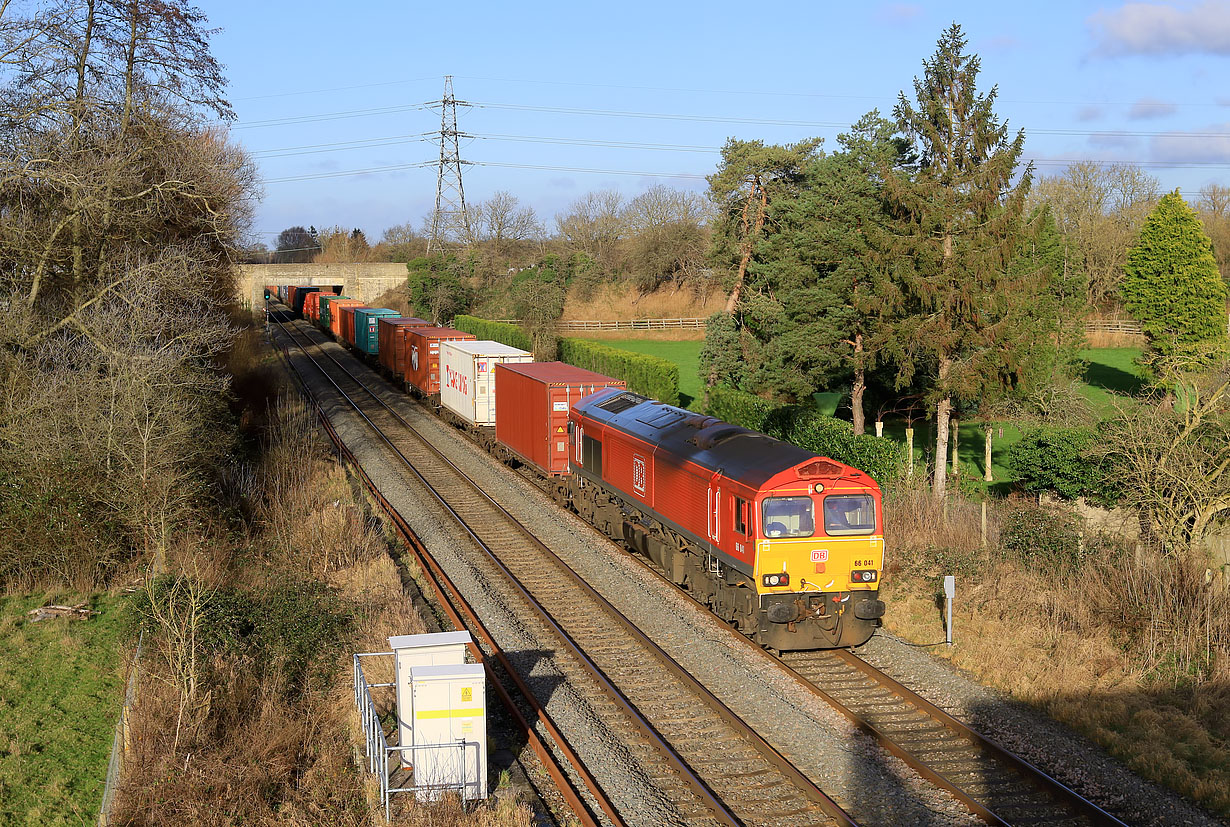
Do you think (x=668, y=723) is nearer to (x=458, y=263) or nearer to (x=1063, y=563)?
(x=1063, y=563)

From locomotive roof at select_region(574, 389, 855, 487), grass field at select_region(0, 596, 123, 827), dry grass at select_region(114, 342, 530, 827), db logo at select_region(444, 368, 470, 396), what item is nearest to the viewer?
dry grass at select_region(114, 342, 530, 827)

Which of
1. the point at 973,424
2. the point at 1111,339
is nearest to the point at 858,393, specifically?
the point at 973,424

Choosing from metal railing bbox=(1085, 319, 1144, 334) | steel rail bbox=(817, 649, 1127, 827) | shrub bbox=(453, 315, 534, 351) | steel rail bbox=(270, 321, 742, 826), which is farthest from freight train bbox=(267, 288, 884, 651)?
metal railing bbox=(1085, 319, 1144, 334)

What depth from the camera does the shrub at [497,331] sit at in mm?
52369

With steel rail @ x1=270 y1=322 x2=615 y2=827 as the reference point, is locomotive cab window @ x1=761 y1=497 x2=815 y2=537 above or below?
above

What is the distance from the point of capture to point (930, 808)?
9578 millimetres

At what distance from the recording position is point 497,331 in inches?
2235

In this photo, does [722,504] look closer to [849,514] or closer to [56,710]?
[849,514]

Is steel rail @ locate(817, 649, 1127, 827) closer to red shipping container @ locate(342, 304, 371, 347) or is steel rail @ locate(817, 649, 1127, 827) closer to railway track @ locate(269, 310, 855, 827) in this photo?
railway track @ locate(269, 310, 855, 827)

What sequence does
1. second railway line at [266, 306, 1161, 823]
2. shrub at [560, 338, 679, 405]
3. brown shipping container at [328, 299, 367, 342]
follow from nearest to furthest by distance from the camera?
second railway line at [266, 306, 1161, 823] → shrub at [560, 338, 679, 405] → brown shipping container at [328, 299, 367, 342]

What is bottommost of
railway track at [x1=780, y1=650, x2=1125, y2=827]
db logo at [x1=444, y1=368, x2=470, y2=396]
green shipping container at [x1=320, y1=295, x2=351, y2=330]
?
railway track at [x1=780, y1=650, x2=1125, y2=827]

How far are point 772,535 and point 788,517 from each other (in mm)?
350

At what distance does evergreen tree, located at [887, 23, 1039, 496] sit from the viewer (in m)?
24.4

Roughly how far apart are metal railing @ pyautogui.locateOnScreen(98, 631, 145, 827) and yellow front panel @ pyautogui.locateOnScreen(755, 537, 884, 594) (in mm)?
8108
